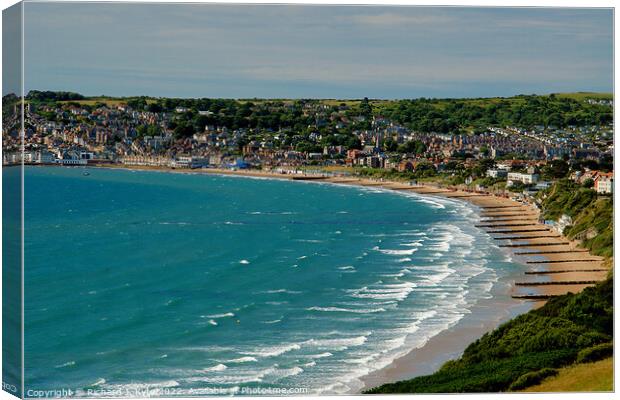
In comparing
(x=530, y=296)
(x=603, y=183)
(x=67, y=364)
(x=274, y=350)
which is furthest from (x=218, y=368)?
(x=603, y=183)

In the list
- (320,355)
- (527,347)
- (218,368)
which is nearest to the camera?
(527,347)

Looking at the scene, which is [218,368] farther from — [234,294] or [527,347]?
[234,294]

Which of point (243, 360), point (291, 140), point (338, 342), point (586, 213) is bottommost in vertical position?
point (243, 360)

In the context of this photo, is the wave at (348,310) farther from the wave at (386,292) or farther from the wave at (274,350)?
Answer: the wave at (274,350)

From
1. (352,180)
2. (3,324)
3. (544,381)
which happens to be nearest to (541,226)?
(544,381)

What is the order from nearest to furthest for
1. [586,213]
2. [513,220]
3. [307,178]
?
[586,213] < [513,220] < [307,178]

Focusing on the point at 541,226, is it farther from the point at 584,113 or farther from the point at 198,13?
the point at 198,13
